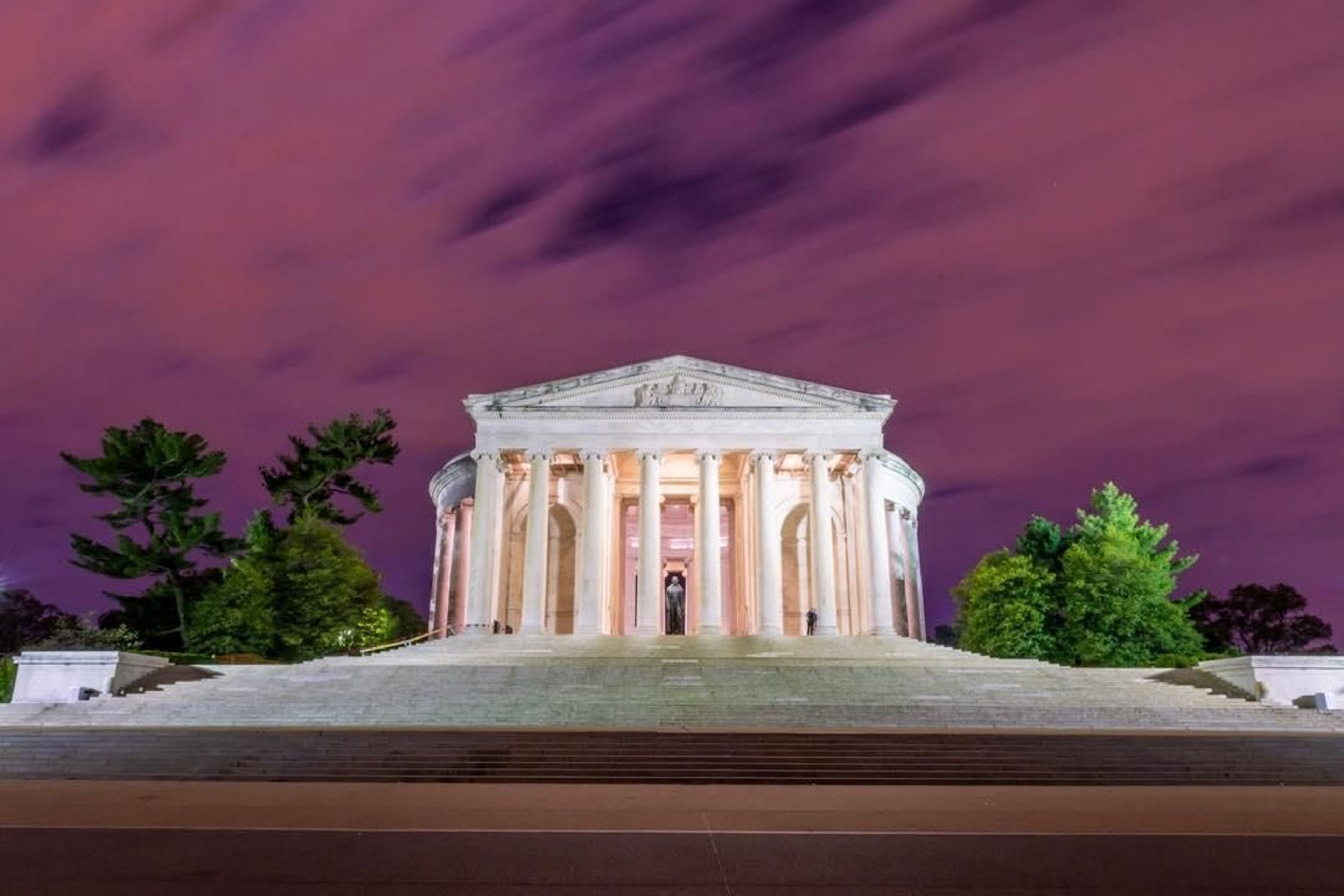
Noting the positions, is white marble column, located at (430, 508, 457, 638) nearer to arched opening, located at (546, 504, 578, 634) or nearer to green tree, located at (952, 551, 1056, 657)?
arched opening, located at (546, 504, 578, 634)

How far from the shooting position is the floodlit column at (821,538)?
4666 centimetres

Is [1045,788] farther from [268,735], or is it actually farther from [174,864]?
[268,735]

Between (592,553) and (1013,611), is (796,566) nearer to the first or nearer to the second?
(1013,611)

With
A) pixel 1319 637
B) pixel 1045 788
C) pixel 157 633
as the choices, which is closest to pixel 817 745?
pixel 1045 788

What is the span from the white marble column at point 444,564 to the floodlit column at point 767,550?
2109 cm

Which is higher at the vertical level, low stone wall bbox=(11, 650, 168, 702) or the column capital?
the column capital

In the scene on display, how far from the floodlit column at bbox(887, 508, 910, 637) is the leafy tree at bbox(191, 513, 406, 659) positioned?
1241 inches

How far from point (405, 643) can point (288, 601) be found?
23.4 ft

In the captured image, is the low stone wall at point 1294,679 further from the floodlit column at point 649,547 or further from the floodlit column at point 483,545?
the floodlit column at point 483,545

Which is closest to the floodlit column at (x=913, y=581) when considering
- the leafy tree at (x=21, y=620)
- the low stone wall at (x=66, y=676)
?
the low stone wall at (x=66, y=676)

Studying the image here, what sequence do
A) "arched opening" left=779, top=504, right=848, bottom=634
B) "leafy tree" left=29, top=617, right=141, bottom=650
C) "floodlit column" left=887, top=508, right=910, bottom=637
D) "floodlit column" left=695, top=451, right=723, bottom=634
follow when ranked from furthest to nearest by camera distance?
"floodlit column" left=887, top=508, right=910, bottom=637
"arched opening" left=779, top=504, right=848, bottom=634
"floodlit column" left=695, top=451, right=723, bottom=634
"leafy tree" left=29, top=617, right=141, bottom=650

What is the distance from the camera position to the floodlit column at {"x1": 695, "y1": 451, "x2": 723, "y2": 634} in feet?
150

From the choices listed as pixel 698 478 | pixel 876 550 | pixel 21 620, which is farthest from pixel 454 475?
pixel 21 620

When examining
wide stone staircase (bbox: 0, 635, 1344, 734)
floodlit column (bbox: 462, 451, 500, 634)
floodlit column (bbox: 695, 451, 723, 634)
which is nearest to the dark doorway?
floodlit column (bbox: 695, 451, 723, 634)
